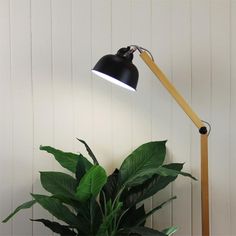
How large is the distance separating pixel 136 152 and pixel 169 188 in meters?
0.28

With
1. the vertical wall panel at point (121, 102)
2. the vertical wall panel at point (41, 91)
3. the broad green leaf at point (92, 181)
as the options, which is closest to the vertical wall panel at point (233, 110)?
the vertical wall panel at point (121, 102)

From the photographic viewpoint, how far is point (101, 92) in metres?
1.44

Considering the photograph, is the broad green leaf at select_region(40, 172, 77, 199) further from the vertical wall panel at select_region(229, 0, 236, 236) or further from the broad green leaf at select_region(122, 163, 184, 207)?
the vertical wall panel at select_region(229, 0, 236, 236)

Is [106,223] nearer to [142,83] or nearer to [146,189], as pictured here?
[146,189]

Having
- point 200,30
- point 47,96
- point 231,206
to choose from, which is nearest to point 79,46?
point 47,96

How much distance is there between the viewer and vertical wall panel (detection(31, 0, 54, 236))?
1.42 metres

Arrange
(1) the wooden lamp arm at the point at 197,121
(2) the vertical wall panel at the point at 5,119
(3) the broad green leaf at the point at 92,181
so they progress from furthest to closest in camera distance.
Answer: (2) the vertical wall panel at the point at 5,119 → (1) the wooden lamp arm at the point at 197,121 → (3) the broad green leaf at the point at 92,181

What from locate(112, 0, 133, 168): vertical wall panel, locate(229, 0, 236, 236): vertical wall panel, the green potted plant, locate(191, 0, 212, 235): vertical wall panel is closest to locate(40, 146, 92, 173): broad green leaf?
the green potted plant

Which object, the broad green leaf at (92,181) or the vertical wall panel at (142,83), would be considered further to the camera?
the vertical wall panel at (142,83)

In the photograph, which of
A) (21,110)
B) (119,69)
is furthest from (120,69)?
(21,110)

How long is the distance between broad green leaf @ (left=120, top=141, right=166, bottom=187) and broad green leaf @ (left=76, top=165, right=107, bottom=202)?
0.17 metres

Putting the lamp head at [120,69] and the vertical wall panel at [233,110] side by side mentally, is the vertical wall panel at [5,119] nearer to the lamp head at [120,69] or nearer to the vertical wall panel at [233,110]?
the lamp head at [120,69]

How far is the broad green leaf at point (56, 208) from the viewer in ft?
3.74

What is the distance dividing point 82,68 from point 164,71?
371 millimetres
